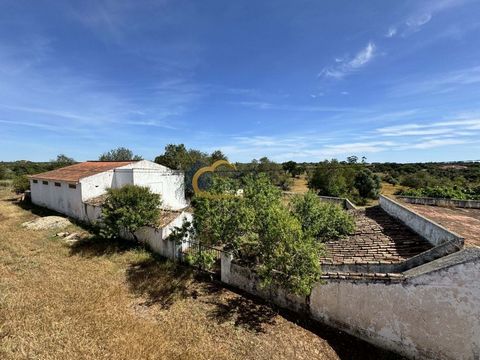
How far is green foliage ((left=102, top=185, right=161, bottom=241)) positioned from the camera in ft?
47.1

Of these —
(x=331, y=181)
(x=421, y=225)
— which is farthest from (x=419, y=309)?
(x=331, y=181)

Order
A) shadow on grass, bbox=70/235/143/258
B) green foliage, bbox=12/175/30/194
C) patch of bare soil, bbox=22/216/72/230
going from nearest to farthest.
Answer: shadow on grass, bbox=70/235/143/258 → patch of bare soil, bbox=22/216/72/230 → green foliage, bbox=12/175/30/194

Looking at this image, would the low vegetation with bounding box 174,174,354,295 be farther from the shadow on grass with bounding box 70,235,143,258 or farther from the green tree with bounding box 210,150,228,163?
the green tree with bounding box 210,150,228,163

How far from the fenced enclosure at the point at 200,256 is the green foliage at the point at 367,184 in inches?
1140

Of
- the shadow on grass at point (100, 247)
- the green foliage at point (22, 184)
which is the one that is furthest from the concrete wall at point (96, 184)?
the green foliage at point (22, 184)

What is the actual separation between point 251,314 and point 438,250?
20.7 ft

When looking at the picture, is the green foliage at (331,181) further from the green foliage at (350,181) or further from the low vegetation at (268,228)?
the low vegetation at (268,228)

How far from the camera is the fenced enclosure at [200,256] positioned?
38.9 feet

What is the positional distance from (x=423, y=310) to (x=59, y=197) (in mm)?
26051

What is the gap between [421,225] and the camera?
9.99m

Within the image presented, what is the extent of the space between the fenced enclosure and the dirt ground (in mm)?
566

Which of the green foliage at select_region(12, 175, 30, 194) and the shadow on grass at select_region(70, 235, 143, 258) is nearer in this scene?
the shadow on grass at select_region(70, 235, 143, 258)

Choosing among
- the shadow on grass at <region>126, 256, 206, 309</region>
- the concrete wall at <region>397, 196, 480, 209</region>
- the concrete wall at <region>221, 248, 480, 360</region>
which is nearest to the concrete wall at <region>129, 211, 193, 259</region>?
the shadow on grass at <region>126, 256, 206, 309</region>

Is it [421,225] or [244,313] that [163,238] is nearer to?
[244,313]
